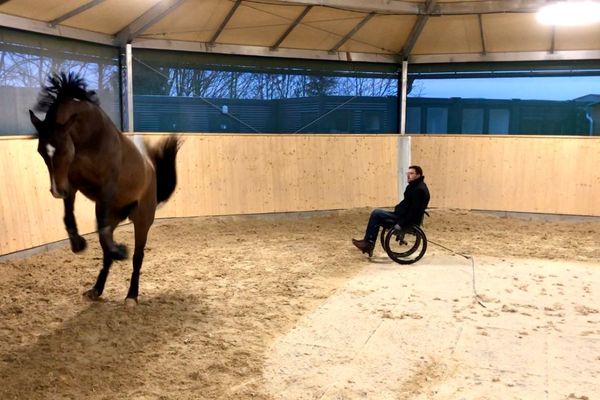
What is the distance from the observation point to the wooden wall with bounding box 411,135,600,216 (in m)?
9.49

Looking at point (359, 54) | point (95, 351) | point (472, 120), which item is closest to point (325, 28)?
point (359, 54)

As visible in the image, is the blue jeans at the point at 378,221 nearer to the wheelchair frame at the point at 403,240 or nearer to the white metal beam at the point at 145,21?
the wheelchair frame at the point at 403,240

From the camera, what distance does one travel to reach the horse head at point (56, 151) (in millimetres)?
3432

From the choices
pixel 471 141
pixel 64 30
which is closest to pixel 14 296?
pixel 64 30

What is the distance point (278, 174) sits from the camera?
948 centimetres

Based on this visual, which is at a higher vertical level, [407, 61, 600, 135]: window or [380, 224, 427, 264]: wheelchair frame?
[407, 61, 600, 135]: window

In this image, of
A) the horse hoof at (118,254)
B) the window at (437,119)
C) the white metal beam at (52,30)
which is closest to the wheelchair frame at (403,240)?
the horse hoof at (118,254)

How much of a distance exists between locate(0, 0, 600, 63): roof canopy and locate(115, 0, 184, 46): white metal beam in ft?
0.05

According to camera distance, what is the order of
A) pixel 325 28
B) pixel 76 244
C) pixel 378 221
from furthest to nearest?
pixel 325 28, pixel 378 221, pixel 76 244

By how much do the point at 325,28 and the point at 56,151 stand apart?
7.00 m

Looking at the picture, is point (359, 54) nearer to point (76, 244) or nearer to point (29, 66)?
point (29, 66)

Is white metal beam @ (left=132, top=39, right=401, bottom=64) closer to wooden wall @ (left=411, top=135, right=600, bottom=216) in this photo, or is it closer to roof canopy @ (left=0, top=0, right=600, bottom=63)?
roof canopy @ (left=0, top=0, right=600, bottom=63)

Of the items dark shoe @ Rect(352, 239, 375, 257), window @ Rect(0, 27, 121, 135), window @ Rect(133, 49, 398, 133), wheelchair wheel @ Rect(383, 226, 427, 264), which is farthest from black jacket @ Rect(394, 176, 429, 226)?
window @ Rect(0, 27, 121, 135)

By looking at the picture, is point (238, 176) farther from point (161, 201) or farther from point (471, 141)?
point (471, 141)
